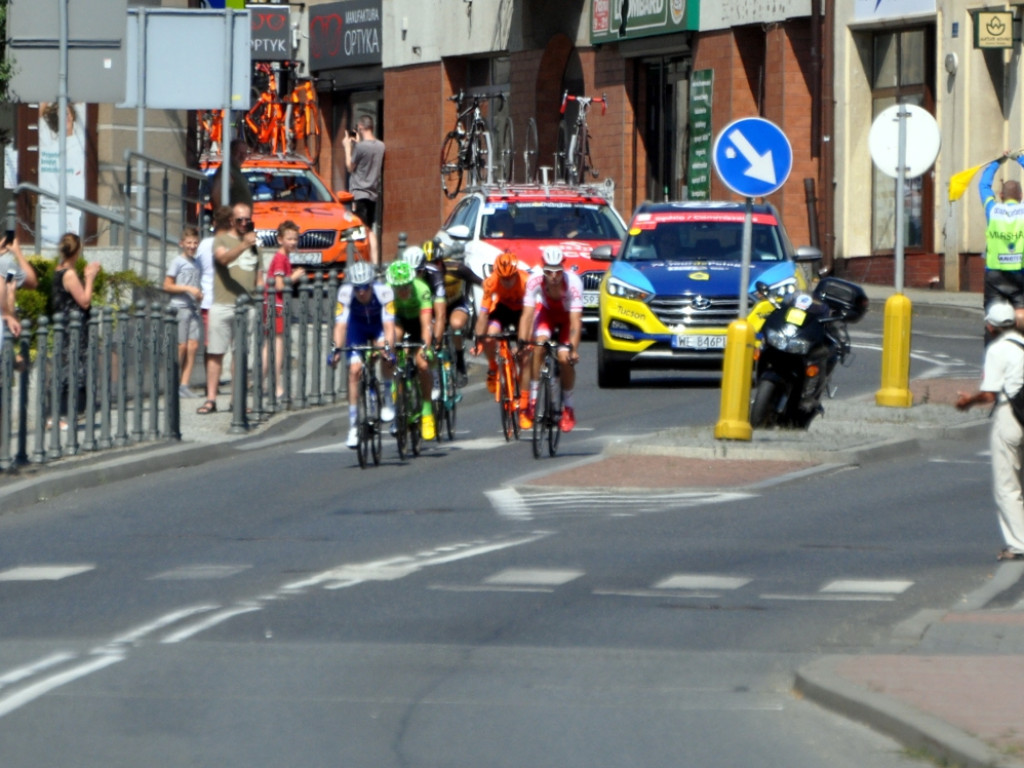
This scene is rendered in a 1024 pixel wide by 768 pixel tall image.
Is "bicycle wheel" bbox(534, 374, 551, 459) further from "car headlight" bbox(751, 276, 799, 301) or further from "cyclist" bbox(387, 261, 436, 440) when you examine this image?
"car headlight" bbox(751, 276, 799, 301)

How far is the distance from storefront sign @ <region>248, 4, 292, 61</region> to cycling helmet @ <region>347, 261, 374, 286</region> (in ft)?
115

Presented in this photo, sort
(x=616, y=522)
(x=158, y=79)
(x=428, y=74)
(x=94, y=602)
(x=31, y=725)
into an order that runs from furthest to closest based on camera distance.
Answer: (x=428, y=74) → (x=158, y=79) → (x=616, y=522) → (x=94, y=602) → (x=31, y=725)

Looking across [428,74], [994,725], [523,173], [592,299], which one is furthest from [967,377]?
[428,74]

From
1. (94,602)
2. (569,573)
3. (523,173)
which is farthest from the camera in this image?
(523,173)

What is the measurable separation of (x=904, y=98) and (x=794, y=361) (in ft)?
65.4

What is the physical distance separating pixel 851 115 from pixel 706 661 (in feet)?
93.9

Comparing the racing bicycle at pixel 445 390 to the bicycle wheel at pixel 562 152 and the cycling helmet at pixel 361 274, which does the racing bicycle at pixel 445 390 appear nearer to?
the cycling helmet at pixel 361 274

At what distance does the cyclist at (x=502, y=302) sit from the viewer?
1823 centimetres

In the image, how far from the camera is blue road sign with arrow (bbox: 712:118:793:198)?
58.6ft

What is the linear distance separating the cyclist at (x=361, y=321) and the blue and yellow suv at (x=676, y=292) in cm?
489

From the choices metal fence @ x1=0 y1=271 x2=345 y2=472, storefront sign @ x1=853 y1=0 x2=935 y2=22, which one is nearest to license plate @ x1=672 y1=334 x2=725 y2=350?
metal fence @ x1=0 y1=271 x2=345 y2=472

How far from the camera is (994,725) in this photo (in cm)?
784

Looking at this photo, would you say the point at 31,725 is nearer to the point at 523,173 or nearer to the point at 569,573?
the point at 569,573

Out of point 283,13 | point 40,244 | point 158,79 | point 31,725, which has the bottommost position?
point 31,725
